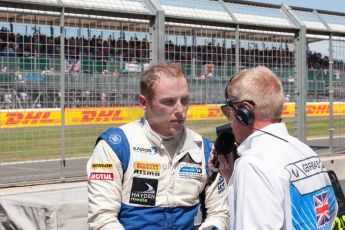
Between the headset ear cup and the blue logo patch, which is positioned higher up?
the headset ear cup

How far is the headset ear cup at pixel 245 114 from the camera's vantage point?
2.63m

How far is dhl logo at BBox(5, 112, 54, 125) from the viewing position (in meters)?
7.90

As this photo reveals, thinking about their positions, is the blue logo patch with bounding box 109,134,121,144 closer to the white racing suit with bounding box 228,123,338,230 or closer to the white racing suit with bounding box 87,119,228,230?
the white racing suit with bounding box 87,119,228,230

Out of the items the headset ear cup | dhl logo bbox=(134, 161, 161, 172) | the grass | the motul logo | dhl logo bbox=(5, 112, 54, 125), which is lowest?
the grass

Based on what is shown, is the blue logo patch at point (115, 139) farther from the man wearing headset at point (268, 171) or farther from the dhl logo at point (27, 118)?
the dhl logo at point (27, 118)

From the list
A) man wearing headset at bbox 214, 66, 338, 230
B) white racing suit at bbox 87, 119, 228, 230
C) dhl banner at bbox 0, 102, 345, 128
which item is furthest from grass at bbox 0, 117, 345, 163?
man wearing headset at bbox 214, 66, 338, 230

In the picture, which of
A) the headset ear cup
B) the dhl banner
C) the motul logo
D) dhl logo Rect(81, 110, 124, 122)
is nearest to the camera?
the headset ear cup

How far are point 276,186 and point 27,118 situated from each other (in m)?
6.16

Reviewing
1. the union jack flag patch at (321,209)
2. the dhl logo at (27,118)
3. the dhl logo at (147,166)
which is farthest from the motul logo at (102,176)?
the dhl logo at (27,118)

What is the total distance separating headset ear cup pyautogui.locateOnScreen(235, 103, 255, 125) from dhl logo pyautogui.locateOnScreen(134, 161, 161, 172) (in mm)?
674

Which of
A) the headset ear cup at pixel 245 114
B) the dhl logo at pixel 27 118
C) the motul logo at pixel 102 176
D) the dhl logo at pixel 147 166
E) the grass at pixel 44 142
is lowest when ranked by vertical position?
the grass at pixel 44 142

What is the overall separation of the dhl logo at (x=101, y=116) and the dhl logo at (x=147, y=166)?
16.0ft

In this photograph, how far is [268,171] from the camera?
244 centimetres

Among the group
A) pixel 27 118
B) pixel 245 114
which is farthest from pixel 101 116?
pixel 245 114
